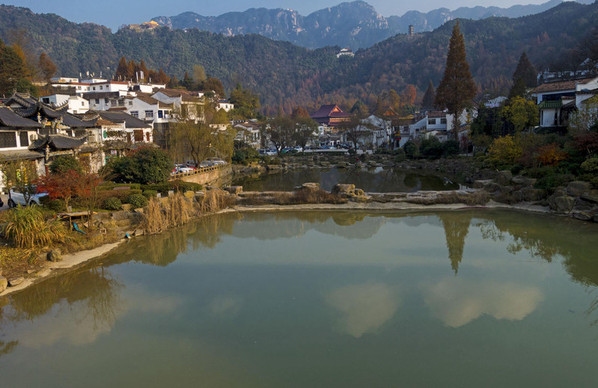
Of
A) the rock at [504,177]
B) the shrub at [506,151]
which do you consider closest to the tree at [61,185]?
the rock at [504,177]

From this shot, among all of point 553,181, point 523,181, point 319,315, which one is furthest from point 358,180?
point 319,315

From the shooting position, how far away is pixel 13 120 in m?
19.7

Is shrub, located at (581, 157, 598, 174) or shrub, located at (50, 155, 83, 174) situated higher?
shrub, located at (50, 155, 83, 174)

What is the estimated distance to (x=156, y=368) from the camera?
788 centimetres

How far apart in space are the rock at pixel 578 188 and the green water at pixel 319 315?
3179 millimetres

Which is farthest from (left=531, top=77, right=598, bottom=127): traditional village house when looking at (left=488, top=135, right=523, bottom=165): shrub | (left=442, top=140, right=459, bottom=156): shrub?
(left=442, top=140, right=459, bottom=156): shrub

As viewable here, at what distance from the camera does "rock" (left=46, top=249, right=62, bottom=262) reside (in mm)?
13008

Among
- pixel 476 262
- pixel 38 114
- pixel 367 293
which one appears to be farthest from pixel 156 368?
pixel 38 114

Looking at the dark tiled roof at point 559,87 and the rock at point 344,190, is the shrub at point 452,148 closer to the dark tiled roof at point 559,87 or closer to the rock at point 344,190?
the dark tiled roof at point 559,87

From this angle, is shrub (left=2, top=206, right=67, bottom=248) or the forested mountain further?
the forested mountain

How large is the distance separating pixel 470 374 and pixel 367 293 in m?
3.55

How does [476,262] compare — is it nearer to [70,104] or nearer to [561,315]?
[561,315]

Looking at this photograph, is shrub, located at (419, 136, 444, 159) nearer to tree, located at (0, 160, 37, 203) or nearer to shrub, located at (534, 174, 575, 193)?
shrub, located at (534, 174, 575, 193)

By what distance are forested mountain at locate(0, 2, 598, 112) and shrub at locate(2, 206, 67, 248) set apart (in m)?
57.8
